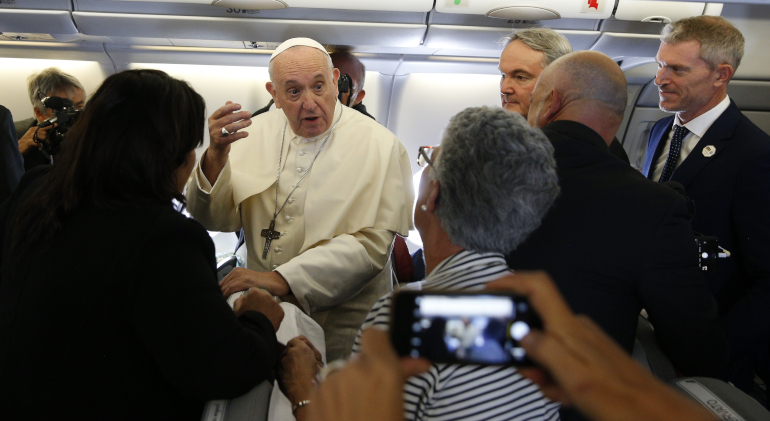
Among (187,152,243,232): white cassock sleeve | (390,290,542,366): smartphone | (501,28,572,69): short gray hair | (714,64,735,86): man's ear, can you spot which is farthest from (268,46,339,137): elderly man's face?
(714,64,735,86): man's ear

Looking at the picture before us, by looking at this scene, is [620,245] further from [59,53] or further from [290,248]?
[59,53]

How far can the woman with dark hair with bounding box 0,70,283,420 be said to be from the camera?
1328mm

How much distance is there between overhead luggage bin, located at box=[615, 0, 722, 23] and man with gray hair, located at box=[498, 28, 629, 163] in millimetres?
817

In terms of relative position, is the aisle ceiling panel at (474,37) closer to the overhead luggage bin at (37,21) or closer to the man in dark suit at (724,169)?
the man in dark suit at (724,169)

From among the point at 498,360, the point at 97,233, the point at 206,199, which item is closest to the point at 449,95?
the point at 206,199

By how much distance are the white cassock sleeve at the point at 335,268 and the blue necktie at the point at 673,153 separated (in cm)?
152

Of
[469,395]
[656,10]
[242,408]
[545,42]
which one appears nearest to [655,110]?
[656,10]

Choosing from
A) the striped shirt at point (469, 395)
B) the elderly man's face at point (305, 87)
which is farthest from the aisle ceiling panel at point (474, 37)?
the striped shirt at point (469, 395)

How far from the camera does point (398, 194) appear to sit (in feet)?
8.08

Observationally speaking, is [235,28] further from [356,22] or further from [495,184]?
[495,184]

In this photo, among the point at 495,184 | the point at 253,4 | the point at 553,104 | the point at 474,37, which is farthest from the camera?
the point at 474,37

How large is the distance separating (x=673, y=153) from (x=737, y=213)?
50 centimetres

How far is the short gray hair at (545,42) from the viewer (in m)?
2.85

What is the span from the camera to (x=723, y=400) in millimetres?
1496
